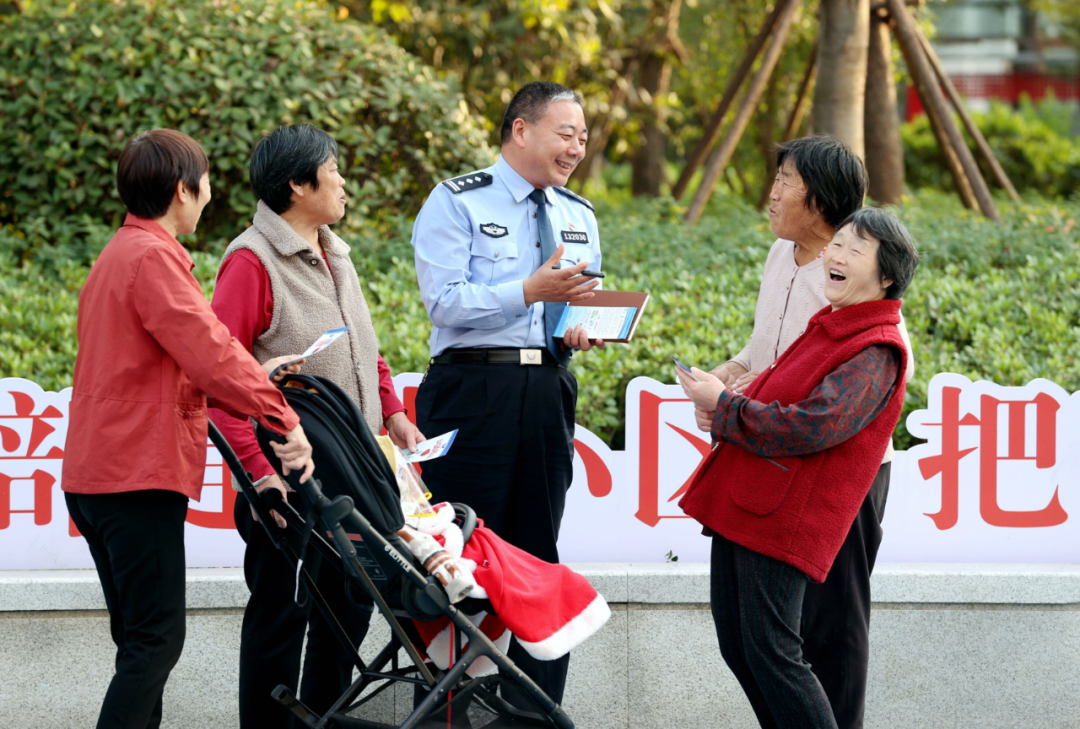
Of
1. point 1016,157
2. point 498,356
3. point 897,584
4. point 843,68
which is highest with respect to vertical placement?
point 843,68

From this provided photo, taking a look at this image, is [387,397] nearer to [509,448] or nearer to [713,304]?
[509,448]

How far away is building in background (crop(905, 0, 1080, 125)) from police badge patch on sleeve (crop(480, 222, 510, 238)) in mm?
32099

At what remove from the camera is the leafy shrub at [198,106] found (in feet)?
19.7

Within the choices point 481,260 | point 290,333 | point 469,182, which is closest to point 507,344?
point 481,260

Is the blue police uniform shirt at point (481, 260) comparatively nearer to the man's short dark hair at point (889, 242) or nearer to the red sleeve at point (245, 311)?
the red sleeve at point (245, 311)

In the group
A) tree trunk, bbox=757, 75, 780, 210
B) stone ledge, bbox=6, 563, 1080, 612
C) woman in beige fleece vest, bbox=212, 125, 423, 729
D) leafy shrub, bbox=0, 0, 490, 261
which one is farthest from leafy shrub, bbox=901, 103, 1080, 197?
woman in beige fleece vest, bbox=212, 125, 423, 729

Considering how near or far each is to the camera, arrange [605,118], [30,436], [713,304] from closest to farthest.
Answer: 1. [30,436]
2. [713,304]
3. [605,118]

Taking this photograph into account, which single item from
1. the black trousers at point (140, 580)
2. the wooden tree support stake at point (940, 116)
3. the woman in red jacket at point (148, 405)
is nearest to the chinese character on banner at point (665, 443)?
the woman in red jacket at point (148, 405)

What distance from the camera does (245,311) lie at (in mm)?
2916

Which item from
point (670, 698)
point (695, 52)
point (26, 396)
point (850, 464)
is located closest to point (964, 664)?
point (670, 698)

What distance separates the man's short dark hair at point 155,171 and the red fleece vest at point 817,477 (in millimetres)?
1579

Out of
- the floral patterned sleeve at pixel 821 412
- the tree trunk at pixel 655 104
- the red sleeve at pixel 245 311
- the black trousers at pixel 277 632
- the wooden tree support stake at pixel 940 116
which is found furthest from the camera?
the tree trunk at pixel 655 104

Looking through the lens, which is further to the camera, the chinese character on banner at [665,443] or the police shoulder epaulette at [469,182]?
the chinese character on banner at [665,443]

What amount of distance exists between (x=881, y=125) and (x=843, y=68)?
3.46 feet
